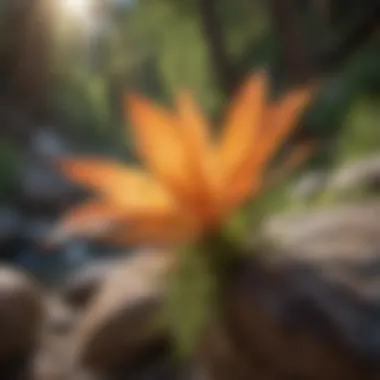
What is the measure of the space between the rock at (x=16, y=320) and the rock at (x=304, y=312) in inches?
14.3

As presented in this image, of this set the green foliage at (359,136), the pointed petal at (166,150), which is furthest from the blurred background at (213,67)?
the pointed petal at (166,150)

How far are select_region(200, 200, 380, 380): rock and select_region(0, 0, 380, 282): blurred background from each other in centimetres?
6

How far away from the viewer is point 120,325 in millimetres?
815

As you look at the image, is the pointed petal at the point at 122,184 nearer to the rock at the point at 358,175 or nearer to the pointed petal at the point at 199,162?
the pointed petal at the point at 199,162

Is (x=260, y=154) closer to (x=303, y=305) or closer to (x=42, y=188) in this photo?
(x=303, y=305)

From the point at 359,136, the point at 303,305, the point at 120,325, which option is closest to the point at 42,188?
the point at 120,325

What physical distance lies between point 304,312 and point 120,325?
325 mm

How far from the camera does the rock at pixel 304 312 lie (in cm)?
52

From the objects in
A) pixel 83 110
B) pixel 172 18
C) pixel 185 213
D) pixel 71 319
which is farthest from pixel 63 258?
pixel 185 213

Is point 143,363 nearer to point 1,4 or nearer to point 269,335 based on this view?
point 269,335

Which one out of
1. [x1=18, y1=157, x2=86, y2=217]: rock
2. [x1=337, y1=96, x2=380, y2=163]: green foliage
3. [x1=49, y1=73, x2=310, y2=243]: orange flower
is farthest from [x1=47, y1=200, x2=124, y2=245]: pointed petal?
[x1=18, y1=157, x2=86, y2=217]: rock

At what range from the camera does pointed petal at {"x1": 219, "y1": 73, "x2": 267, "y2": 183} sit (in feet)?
1.81

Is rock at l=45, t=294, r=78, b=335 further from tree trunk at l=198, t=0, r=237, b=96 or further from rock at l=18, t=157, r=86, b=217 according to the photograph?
tree trunk at l=198, t=0, r=237, b=96

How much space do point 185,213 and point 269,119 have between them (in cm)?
9
